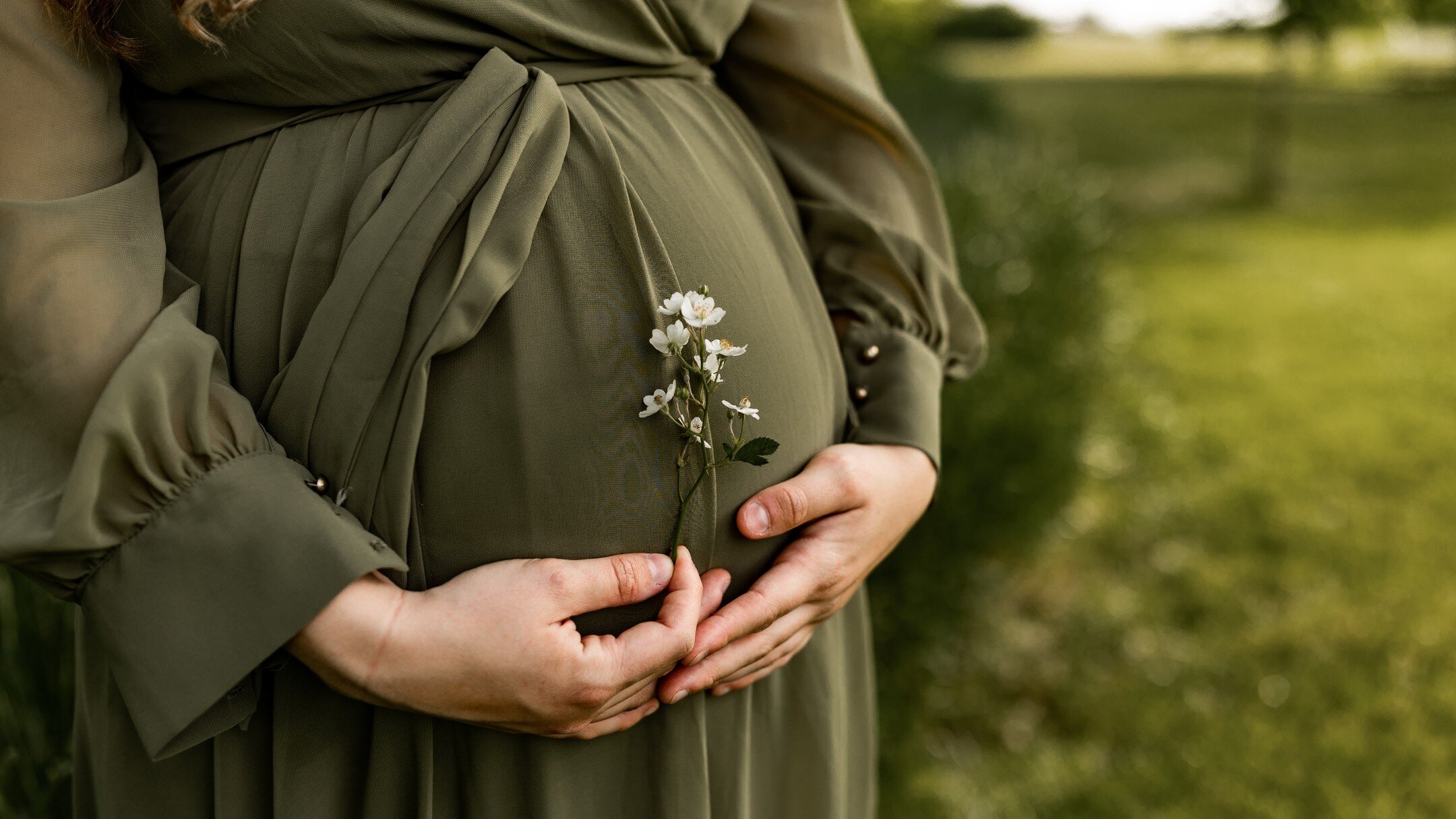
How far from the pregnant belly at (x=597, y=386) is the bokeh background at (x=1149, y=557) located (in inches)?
52.1

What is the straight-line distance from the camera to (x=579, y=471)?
1055 mm

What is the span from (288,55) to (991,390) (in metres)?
2.85

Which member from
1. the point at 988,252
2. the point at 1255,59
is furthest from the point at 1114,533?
the point at 1255,59

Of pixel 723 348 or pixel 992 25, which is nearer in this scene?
pixel 723 348

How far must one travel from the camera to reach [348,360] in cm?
99

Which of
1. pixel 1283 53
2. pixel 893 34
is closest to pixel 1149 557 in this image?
pixel 893 34

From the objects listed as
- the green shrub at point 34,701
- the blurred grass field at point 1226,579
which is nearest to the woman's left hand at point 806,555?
the green shrub at point 34,701

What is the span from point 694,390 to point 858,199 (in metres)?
0.58

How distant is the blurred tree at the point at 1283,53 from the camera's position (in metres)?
11.2

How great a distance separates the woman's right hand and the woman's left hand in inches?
3.3

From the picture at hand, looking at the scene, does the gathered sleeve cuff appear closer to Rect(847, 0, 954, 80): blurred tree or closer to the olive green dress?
the olive green dress

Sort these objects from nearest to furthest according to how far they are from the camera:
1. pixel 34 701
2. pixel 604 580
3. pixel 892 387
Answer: pixel 604 580 → pixel 892 387 → pixel 34 701

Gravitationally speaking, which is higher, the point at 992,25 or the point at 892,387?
the point at 892,387

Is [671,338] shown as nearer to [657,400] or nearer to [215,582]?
[657,400]
